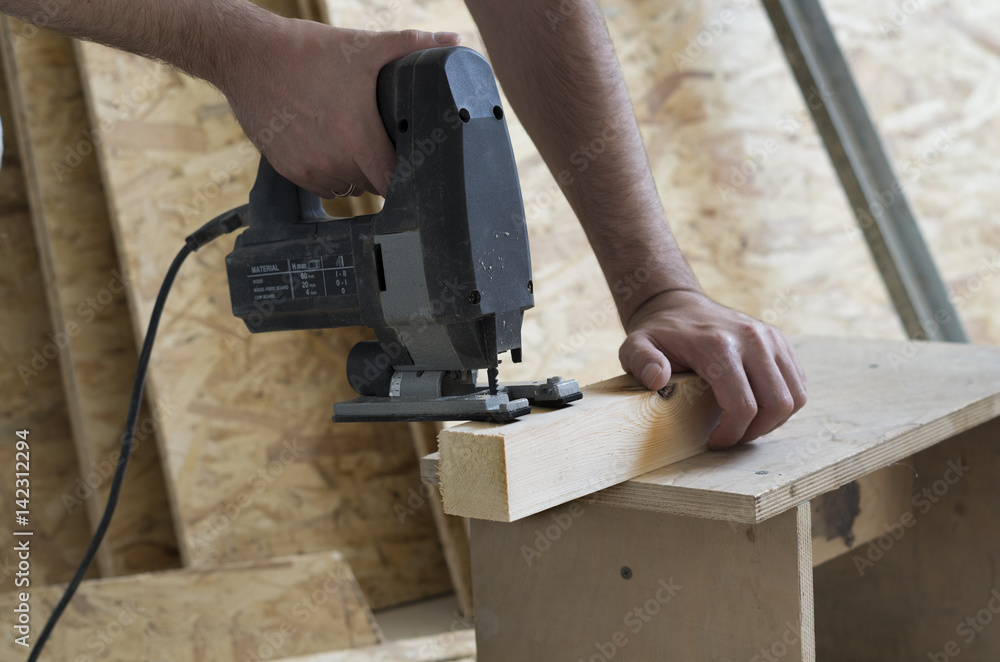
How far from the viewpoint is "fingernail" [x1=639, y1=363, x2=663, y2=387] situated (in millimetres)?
1104

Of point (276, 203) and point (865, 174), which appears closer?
point (276, 203)

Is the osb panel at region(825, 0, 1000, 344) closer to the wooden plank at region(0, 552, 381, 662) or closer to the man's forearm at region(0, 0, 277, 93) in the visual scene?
the wooden plank at region(0, 552, 381, 662)

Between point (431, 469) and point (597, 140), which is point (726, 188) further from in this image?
point (431, 469)

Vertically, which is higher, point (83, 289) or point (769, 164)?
point (83, 289)

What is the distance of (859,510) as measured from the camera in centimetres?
145

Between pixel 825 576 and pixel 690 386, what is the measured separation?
34.6 inches

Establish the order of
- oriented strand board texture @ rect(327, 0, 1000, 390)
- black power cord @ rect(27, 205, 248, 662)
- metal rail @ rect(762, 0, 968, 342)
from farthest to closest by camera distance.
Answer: metal rail @ rect(762, 0, 968, 342) → oriented strand board texture @ rect(327, 0, 1000, 390) → black power cord @ rect(27, 205, 248, 662)

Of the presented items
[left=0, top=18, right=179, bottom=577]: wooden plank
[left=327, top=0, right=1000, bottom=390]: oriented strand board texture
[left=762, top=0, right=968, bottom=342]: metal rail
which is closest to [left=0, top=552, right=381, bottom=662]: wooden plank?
[left=0, top=18, right=179, bottom=577]: wooden plank

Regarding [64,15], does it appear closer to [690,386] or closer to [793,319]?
[690,386]

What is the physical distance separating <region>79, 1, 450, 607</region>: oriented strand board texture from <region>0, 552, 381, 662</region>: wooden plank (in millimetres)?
454

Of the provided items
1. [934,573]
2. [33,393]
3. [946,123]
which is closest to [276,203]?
[934,573]

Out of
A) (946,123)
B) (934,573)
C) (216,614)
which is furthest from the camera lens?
(946,123)

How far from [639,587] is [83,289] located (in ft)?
7.09

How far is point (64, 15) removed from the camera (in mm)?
941
